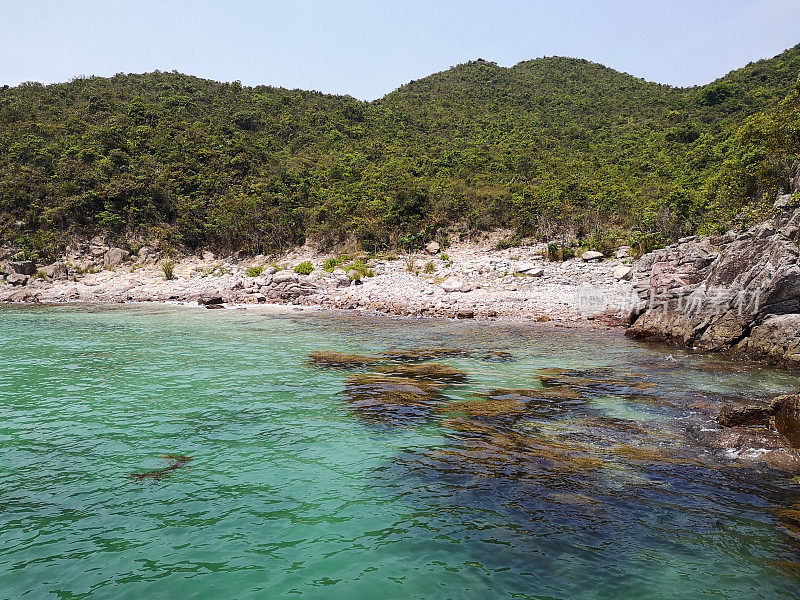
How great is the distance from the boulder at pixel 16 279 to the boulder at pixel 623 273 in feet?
144

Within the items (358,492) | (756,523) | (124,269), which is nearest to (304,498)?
(358,492)

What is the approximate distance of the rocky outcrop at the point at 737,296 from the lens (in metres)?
14.4

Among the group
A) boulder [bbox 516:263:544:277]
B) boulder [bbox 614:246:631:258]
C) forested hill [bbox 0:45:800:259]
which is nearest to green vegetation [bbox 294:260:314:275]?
forested hill [bbox 0:45:800:259]

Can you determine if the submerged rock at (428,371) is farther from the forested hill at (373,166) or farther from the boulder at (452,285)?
the forested hill at (373,166)

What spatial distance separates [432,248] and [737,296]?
90.2ft

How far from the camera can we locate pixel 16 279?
39500 millimetres

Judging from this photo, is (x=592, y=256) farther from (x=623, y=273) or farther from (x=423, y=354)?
(x=423, y=354)

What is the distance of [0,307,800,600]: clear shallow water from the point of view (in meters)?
4.68

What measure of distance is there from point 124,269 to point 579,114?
6697cm

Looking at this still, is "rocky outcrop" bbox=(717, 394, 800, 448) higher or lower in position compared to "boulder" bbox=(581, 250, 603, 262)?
lower

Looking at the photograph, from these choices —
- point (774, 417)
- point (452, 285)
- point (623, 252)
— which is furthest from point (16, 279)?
point (774, 417)

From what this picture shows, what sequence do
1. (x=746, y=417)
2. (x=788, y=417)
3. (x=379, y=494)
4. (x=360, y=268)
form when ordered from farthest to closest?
(x=360, y=268) < (x=746, y=417) < (x=788, y=417) < (x=379, y=494)

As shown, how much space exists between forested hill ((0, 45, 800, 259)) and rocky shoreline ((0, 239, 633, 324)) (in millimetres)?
3355

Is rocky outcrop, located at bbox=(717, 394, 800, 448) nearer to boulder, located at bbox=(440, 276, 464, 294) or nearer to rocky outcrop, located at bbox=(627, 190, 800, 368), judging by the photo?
rocky outcrop, located at bbox=(627, 190, 800, 368)
